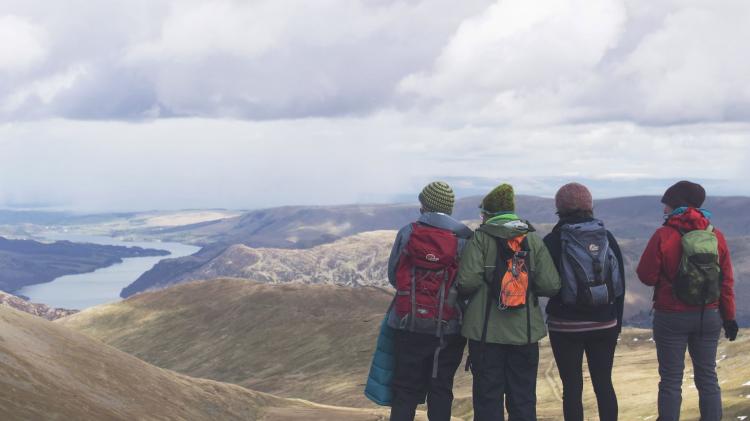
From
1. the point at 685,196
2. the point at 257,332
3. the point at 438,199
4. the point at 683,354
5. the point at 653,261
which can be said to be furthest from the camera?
the point at 257,332

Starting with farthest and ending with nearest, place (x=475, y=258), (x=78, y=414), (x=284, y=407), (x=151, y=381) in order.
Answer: (x=284, y=407) → (x=151, y=381) → (x=78, y=414) → (x=475, y=258)

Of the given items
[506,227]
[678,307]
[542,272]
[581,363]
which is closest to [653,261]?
[678,307]

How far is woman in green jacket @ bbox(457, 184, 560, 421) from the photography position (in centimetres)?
1355

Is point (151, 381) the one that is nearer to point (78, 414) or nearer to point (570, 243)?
point (78, 414)

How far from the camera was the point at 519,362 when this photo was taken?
544 inches

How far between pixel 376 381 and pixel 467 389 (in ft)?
199

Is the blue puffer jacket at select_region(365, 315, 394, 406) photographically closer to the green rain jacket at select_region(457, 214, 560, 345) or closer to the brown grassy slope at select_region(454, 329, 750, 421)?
the green rain jacket at select_region(457, 214, 560, 345)

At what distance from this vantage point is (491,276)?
1357 cm

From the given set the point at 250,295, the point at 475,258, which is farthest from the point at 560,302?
the point at 250,295

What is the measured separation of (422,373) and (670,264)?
538 centimetres

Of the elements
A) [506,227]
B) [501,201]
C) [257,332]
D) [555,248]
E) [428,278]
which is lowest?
[257,332]

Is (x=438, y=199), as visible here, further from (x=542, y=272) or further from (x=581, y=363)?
(x=581, y=363)

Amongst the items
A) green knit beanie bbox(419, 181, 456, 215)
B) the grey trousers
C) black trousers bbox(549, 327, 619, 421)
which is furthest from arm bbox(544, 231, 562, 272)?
the grey trousers

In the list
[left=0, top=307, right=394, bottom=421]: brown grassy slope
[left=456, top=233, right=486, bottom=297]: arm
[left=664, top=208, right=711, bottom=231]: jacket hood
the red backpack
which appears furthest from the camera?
[left=0, top=307, right=394, bottom=421]: brown grassy slope
